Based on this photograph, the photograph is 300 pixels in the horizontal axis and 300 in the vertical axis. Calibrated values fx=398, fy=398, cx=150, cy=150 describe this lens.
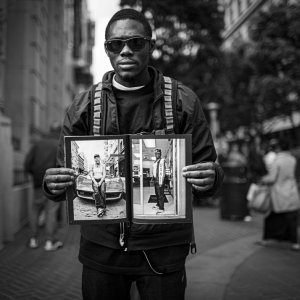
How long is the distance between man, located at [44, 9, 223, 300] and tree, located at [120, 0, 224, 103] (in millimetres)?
15356

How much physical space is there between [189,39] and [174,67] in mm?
1521

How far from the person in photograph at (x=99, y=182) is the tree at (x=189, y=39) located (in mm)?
15731

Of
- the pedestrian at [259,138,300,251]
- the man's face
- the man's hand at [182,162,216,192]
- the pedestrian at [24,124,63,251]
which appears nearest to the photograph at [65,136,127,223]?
the man's hand at [182,162,216,192]

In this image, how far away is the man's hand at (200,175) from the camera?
1.59 meters

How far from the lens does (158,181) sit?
163 centimetres

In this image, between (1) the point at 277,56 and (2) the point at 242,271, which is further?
(1) the point at 277,56

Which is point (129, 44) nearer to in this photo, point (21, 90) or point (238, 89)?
point (21, 90)

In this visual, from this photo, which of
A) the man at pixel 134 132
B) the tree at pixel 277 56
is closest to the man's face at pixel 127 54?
the man at pixel 134 132

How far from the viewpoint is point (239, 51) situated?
18.9 metres

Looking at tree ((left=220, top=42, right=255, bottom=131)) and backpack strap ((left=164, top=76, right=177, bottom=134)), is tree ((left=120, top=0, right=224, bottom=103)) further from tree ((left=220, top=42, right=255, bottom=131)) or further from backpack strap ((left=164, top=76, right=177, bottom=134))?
backpack strap ((left=164, top=76, right=177, bottom=134))

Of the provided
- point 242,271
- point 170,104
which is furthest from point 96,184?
point 242,271

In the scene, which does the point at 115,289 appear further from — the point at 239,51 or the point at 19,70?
the point at 239,51

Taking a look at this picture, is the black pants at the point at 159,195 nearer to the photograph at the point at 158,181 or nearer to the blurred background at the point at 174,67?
the photograph at the point at 158,181

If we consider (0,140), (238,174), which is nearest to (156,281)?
(0,140)
